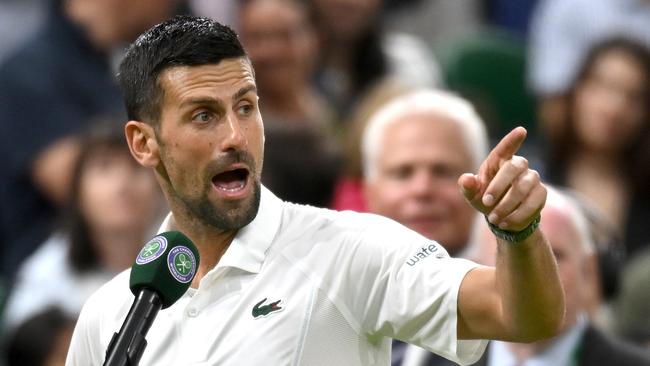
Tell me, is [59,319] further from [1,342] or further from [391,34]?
[391,34]

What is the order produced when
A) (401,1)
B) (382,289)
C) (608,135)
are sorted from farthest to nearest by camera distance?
(401,1) < (608,135) < (382,289)

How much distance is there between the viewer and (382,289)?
2980mm

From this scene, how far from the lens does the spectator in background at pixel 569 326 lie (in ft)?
14.4

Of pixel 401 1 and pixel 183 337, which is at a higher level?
pixel 183 337

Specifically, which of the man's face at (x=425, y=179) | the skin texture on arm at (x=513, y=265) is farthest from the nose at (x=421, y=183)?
the skin texture on arm at (x=513, y=265)

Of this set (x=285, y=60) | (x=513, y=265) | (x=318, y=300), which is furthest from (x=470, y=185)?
(x=285, y=60)

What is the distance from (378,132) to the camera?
5.38m

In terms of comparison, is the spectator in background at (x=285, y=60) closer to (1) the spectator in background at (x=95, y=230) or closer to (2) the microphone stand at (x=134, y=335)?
(1) the spectator in background at (x=95, y=230)

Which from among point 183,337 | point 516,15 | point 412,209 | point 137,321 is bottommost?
point 516,15

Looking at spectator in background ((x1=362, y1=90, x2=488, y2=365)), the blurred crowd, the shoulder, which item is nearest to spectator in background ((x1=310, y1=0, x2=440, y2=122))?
the blurred crowd

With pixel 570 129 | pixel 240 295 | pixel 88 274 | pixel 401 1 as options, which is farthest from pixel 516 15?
pixel 240 295

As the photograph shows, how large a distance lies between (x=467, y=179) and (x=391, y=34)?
569 centimetres

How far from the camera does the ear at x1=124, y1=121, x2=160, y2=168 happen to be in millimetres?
3172

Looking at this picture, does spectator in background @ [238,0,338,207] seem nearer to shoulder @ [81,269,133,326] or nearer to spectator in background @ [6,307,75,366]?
spectator in background @ [6,307,75,366]
